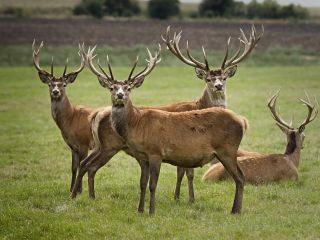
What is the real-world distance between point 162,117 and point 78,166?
246 centimetres

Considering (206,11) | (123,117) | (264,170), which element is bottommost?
(206,11)

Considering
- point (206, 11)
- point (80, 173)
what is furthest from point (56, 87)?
point (206, 11)

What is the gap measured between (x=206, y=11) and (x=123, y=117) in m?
83.1

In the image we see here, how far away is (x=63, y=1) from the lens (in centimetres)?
11056

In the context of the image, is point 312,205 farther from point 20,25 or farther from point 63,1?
point 63,1

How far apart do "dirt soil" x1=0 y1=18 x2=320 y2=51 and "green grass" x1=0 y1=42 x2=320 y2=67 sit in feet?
6.52

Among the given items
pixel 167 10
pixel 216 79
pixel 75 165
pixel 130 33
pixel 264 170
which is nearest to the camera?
pixel 75 165

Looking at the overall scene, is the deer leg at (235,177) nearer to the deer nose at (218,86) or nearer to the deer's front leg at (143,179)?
the deer's front leg at (143,179)

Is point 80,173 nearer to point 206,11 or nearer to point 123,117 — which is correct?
point 123,117

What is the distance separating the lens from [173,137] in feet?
36.9

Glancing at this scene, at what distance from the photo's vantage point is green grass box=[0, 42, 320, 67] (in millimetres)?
45562

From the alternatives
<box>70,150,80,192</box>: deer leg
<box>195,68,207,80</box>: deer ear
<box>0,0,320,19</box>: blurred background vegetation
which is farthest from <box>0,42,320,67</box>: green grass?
<box>0,0,320,19</box>: blurred background vegetation

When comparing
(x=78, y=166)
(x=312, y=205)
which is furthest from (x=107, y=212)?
(x=312, y=205)

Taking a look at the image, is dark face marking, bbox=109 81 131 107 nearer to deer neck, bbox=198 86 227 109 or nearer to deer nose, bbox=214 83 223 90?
deer nose, bbox=214 83 223 90
